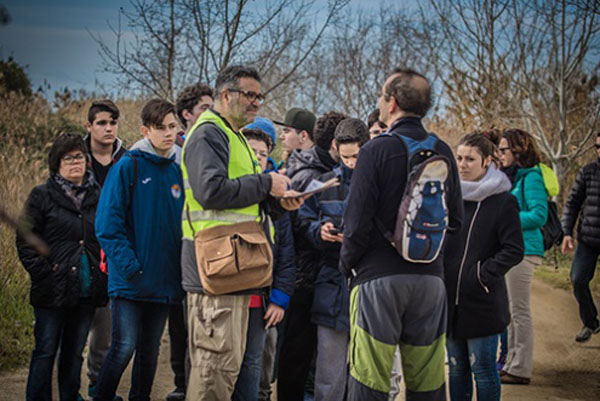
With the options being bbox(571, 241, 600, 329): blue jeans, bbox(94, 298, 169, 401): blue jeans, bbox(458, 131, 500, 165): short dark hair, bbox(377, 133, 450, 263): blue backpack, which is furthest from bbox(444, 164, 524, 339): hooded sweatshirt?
bbox(571, 241, 600, 329): blue jeans

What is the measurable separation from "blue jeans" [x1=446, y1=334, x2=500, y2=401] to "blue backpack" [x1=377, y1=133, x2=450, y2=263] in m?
1.19

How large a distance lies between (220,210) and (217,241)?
173 millimetres

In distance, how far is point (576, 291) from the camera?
6949 mm

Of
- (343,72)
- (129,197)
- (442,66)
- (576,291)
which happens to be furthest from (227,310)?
(442,66)

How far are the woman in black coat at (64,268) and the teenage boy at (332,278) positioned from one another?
150 cm

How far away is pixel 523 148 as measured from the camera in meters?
5.80

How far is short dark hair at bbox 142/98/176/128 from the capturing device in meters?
4.34

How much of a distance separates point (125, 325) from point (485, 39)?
12080 millimetres

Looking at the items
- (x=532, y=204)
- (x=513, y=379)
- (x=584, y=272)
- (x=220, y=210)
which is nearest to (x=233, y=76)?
(x=220, y=210)

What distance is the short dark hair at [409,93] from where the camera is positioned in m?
3.33

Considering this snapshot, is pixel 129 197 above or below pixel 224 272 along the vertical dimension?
above

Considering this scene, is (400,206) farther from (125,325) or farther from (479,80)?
(479,80)

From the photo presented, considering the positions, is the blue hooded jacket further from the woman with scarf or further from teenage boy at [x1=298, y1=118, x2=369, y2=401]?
the woman with scarf

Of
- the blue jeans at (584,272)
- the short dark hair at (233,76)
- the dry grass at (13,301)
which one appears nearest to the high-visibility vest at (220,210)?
the short dark hair at (233,76)
